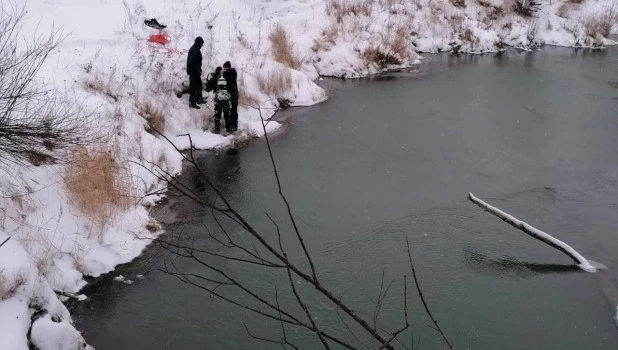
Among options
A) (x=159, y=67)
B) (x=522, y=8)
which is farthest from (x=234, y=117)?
(x=522, y=8)

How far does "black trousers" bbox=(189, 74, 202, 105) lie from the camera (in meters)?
11.6

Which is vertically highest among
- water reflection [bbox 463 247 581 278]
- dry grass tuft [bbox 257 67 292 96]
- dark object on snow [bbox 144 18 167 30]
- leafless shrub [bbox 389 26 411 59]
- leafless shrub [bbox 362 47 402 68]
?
dark object on snow [bbox 144 18 167 30]

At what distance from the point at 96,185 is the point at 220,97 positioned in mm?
3550

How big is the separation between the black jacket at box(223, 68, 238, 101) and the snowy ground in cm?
85

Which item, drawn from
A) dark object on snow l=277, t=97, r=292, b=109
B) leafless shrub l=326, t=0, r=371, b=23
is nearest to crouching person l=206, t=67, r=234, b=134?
dark object on snow l=277, t=97, r=292, b=109

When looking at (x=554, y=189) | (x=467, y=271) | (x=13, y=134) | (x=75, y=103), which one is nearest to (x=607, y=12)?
(x=554, y=189)

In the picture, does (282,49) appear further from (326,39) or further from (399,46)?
(399,46)

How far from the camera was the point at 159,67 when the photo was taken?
39.5 feet

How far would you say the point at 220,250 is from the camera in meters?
7.60

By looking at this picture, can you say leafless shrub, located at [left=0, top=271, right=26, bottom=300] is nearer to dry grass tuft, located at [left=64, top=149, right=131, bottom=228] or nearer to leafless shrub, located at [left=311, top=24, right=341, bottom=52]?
dry grass tuft, located at [left=64, top=149, right=131, bottom=228]

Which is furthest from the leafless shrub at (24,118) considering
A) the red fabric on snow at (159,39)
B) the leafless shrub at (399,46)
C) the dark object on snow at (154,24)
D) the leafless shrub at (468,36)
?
the leafless shrub at (468,36)

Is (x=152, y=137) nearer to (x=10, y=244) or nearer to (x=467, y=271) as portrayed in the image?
(x=10, y=244)

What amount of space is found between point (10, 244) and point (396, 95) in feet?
33.4

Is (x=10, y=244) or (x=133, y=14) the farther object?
(x=133, y=14)
